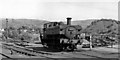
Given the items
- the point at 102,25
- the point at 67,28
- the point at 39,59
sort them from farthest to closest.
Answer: the point at 102,25 < the point at 67,28 < the point at 39,59

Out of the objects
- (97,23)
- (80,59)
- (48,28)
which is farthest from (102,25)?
(80,59)

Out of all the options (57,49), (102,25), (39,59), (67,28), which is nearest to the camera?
(39,59)

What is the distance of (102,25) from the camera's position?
98000 millimetres

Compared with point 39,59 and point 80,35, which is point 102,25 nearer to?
point 80,35

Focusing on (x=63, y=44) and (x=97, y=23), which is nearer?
(x=63, y=44)

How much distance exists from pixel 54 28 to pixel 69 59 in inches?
363

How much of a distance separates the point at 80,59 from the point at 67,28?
25.9 ft

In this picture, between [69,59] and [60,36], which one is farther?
[60,36]

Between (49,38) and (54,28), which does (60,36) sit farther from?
(49,38)

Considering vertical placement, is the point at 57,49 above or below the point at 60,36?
below

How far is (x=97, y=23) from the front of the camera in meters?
103

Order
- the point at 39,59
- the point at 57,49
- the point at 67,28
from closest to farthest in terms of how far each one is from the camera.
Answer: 1. the point at 39,59
2. the point at 67,28
3. the point at 57,49

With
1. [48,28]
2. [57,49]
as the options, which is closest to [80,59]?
[57,49]

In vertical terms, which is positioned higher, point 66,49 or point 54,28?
point 54,28
